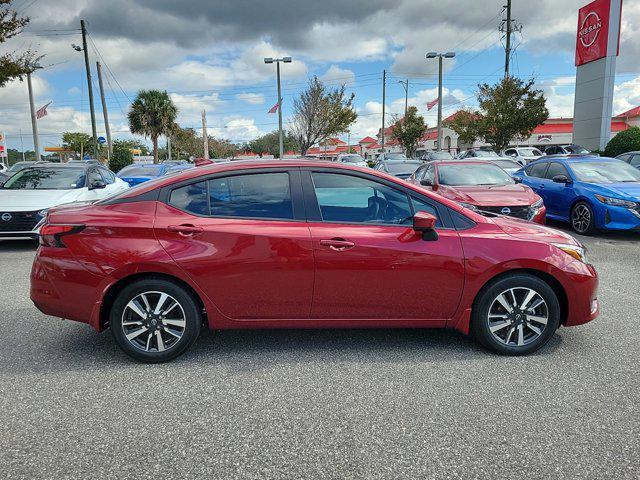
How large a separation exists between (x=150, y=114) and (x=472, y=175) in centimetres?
3930

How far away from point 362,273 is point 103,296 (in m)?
1.97

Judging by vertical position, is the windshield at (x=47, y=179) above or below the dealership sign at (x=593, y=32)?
below

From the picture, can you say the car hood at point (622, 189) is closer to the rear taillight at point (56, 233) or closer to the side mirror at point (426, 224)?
the side mirror at point (426, 224)

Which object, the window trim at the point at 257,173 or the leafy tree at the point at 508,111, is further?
the leafy tree at the point at 508,111

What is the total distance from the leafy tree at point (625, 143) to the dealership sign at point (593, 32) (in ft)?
15.8

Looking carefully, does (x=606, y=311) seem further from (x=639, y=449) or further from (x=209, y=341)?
(x=209, y=341)

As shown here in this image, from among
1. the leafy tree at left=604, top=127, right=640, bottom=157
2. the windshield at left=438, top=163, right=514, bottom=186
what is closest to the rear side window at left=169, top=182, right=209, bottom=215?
the windshield at left=438, top=163, right=514, bottom=186

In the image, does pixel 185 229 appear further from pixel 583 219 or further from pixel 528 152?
pixel 528 152

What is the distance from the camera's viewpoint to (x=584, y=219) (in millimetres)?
9555

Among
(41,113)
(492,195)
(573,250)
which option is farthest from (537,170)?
(41,113)

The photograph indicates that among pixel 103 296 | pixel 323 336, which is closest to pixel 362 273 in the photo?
pixel 323 336

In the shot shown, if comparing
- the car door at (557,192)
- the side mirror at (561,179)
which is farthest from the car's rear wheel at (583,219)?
the side mirror at (561,179)

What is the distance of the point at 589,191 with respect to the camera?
9.42 meters

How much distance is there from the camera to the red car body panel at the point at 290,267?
3.70 m
